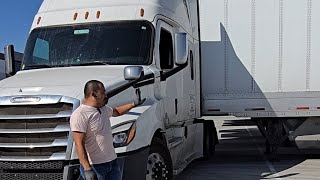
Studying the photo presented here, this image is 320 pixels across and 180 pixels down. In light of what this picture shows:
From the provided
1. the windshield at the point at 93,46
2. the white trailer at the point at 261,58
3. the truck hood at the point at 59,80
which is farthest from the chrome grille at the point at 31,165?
the white trailer at the point at 261,58

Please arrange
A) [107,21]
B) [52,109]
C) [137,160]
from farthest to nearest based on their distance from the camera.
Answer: [107,21]
[137,160]
[52,109]

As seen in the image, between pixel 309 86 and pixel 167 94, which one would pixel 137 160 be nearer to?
pixel 167 94

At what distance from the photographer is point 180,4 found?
7.59 metres

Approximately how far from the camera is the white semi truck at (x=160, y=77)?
471 cm

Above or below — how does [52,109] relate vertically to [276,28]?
below

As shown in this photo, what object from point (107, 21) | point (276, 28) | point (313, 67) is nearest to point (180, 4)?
point (107, 21)

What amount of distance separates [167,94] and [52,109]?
7.11 feet

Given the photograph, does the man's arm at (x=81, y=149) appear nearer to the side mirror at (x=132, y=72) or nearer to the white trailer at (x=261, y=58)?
the side mirror at (x=132, y=72)

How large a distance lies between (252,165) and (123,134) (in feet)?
16.7

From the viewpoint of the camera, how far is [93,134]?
397cm

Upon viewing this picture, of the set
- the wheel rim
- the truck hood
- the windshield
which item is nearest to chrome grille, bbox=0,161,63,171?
the truck hood

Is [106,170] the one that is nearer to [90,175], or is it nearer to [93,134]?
[90,175]

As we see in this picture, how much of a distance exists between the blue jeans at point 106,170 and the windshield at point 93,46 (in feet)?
6.43

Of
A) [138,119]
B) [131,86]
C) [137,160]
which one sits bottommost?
[137,160]
